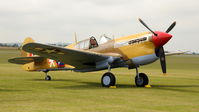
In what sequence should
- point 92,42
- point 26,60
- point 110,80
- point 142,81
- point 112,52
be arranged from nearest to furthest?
point 110,80, point 112,52, point 142,81, point 92,42, point 26,60

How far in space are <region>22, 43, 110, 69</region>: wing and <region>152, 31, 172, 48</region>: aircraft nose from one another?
227 cm

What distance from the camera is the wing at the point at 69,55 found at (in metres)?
14.1

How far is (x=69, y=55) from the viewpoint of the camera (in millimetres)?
15312

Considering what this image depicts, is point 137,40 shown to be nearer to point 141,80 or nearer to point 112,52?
point 112,52

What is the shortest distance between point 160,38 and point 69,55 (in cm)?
403

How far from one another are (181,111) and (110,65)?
7232mm

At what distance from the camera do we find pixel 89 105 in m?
9.02

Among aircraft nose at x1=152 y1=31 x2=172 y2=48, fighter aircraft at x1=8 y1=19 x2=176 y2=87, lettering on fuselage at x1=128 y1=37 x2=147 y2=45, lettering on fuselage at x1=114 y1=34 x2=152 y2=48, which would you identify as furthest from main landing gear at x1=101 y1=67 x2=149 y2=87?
aircraft nose at x1=152 y1=31 x2=172 y2=48

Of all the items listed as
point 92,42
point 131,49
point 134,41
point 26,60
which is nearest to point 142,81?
point 131,49

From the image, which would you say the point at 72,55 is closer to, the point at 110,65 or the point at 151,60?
the point at 110,65

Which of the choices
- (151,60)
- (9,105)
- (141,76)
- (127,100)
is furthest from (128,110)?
(141,76)

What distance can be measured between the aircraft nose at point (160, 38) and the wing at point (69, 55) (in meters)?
2.27

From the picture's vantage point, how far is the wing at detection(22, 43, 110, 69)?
14.1 meters

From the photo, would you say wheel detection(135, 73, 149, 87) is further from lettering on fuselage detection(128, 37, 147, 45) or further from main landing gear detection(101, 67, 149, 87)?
lettering on fuselage detection(128, 37, 147, 45)
